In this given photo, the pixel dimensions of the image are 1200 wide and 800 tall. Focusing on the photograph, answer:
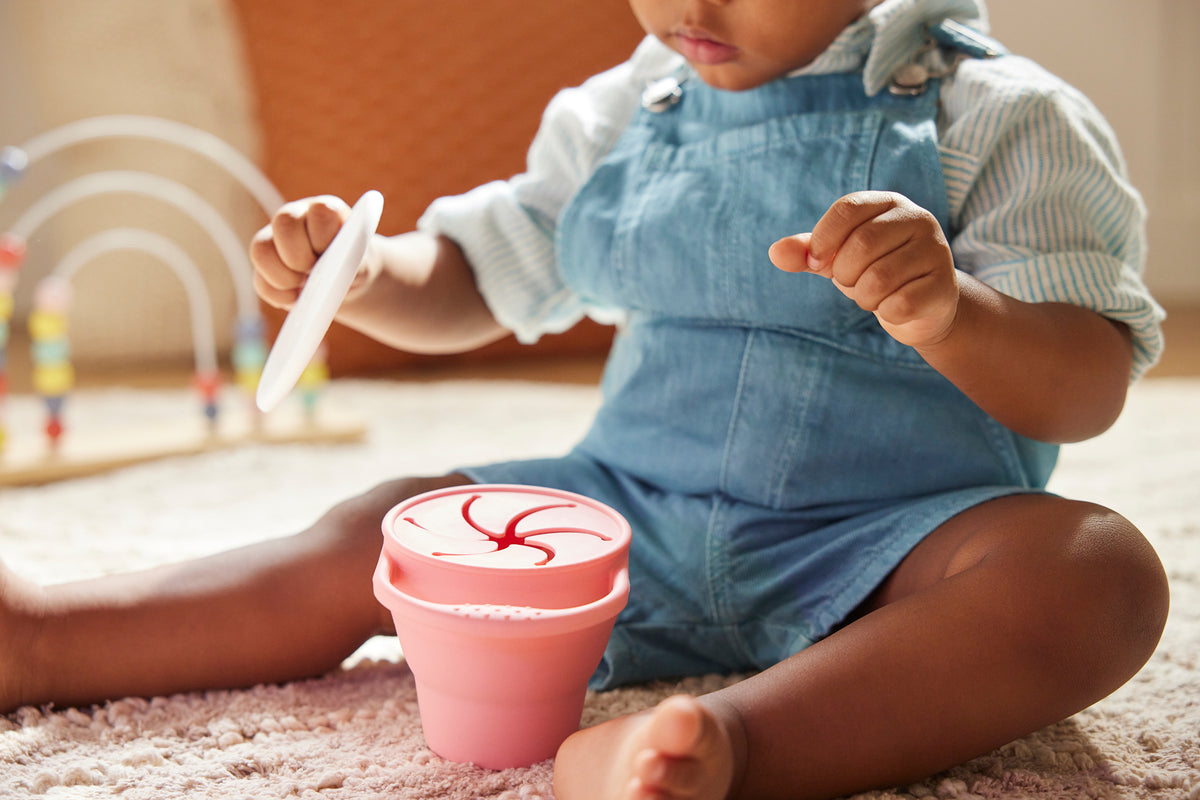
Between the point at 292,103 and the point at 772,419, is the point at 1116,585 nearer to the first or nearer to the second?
the point at 772,419

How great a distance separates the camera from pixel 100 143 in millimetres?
1567

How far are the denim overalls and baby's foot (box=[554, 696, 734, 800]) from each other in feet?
0.56

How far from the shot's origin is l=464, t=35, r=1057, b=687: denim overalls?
1.98ft

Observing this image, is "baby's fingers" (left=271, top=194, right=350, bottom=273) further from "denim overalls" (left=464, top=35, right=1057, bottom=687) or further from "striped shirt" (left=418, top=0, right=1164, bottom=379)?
"striped shirt" (left=418, top=0, right=1164, bottom=379)

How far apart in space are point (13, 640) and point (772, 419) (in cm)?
42

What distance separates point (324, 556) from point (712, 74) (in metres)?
0.36

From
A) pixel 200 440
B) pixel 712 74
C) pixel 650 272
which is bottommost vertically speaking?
pixel 200 440

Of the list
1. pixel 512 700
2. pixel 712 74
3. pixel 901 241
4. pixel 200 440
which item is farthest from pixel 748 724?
pixel 200 440

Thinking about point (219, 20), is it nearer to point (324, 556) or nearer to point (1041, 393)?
point (324, 556)

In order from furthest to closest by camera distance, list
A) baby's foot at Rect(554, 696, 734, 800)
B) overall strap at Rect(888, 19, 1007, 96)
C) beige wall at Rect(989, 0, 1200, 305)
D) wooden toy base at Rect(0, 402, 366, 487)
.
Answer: beige wall at Rect(989, 0, 1200, 305), wooden toy base at Rect(0, 402, 366, 487), overall strap at Rect(888, 19, 1007, 96), baby's foot at Rect(554, 696, 734, 800)

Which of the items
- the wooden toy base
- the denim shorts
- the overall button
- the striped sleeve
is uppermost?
the overall button

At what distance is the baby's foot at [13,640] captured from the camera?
55 cm

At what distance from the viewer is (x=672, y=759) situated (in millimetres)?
400

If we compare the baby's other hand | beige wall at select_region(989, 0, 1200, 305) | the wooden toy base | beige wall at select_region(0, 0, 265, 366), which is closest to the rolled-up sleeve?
the baby's other hand
